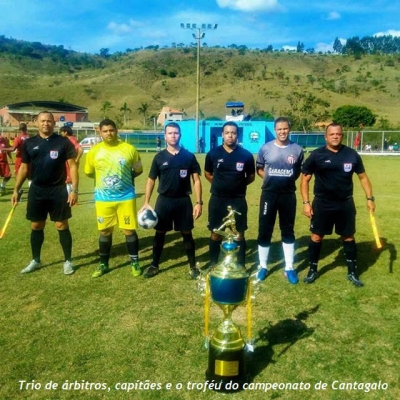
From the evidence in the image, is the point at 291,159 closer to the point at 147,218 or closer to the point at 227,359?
the point at 147,218

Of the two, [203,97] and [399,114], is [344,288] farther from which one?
[203,97]

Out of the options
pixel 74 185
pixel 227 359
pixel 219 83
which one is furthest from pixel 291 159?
pixel 219 83

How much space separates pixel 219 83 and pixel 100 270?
104 meters

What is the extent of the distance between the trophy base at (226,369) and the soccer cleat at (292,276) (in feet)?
7.81

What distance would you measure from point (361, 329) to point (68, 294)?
3.32 metres

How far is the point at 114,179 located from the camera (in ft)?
19.1

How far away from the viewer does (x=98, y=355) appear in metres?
4.06

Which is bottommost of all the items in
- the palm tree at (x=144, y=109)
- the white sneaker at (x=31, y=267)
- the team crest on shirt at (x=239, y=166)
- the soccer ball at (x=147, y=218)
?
the white sneaker at (x=31, y=267)

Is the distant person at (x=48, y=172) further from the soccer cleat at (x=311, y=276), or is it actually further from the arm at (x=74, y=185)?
the soccer cleat at (x=311, y=276)

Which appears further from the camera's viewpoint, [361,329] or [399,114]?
[399,114]

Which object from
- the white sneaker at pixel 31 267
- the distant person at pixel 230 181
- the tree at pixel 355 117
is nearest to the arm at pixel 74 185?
the white sneaker at pixel 31 267

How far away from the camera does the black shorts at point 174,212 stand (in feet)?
19.4

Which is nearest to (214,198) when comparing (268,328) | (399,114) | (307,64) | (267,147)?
(267,147)

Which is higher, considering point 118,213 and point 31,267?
point 118,213
